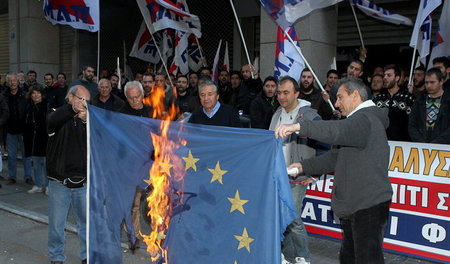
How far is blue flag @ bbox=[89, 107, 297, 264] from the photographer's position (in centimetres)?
313

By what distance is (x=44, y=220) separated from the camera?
6180mm

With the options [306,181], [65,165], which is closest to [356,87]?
[306,181]

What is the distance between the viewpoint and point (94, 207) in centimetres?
385

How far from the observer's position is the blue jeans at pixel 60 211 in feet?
14.4

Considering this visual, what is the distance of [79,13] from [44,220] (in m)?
3.60

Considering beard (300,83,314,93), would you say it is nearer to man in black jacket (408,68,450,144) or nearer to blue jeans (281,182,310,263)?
man in black jacket (408,68,450,144)

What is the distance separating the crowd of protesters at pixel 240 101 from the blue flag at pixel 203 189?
298 mm

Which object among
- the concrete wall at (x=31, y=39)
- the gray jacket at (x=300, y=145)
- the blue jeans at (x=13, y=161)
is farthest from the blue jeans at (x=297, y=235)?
the concrete wall at (x=31, y=39)

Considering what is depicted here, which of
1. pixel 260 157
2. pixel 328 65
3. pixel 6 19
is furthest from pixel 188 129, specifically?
pixel 6 19

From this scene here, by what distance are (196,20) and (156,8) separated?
0.92 m

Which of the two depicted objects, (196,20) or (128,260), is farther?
(196,20)

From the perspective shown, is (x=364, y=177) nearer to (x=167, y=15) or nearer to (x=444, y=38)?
(x=444, y=38)

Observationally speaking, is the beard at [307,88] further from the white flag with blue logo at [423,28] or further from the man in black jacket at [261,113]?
the white flag with blue logo at [423,28]

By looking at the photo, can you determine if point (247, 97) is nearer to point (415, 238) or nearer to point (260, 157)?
point (415, 238)
